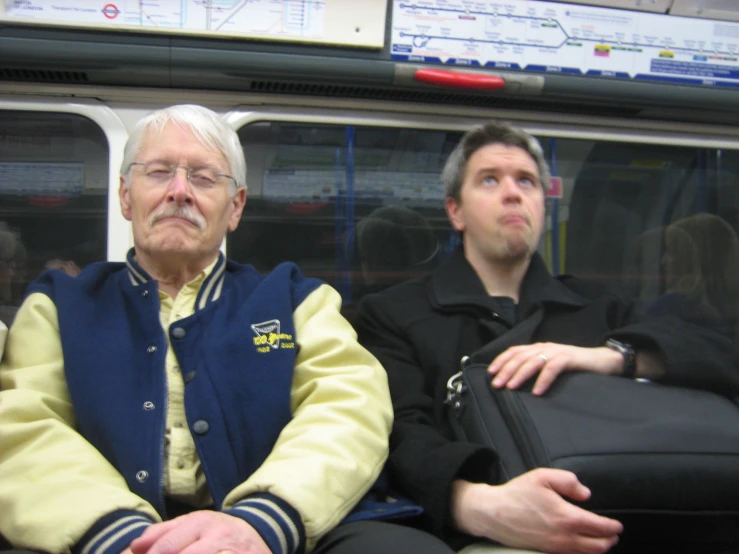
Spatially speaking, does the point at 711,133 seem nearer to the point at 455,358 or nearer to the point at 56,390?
the point at 455,358

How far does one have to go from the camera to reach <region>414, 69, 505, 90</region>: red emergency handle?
211cm

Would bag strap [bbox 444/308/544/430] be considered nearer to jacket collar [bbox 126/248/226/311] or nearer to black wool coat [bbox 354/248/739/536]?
black wool coat [bbox 354/248/739/536]

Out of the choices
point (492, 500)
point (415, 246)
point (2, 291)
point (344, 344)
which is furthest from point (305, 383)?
point (2, 291)

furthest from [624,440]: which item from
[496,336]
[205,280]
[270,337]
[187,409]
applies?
[205,280]

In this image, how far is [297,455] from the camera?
132 centimetres

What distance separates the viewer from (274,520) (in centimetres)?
119

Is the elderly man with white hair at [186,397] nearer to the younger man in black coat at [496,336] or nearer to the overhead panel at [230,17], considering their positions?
the younger man in black coat at [496,336]

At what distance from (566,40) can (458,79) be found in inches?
16.7

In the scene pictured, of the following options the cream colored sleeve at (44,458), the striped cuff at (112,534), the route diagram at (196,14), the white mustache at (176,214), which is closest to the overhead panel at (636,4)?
the route diagram at (196,14)

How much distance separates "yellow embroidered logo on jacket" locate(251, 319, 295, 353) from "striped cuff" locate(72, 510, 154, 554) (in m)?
0.46

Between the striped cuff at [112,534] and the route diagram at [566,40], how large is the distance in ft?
5.11

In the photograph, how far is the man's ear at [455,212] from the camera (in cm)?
207

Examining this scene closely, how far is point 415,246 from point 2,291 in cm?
135

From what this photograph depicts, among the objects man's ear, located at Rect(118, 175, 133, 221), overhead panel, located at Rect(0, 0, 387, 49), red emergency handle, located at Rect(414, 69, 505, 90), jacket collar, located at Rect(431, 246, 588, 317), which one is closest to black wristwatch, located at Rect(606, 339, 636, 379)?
jacket collar, located at Rect(431, 246, 588, 317)
